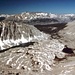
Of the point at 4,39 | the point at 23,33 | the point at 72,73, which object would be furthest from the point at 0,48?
the point at 72,73

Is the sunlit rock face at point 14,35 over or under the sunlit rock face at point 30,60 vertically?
over

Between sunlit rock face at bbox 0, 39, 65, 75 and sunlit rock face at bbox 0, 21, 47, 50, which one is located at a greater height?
sunlit rock face at bbox 0, 21, 47, 50

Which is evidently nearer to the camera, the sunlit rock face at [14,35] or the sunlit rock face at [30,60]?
the sunlit rock face at [30,60]

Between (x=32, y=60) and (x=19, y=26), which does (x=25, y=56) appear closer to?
(x=32, y=60)

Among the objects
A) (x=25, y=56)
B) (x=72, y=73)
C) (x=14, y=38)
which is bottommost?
(x=72, y=73)

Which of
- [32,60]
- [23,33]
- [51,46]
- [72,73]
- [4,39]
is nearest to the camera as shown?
[72,73]

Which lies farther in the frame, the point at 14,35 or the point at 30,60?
the point at 14,35

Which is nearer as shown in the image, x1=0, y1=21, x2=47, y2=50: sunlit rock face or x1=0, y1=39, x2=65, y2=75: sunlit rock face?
x1=0, y1=39, x2=65, y2=75: sunlit rock face

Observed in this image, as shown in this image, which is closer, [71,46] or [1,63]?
[1,63]
